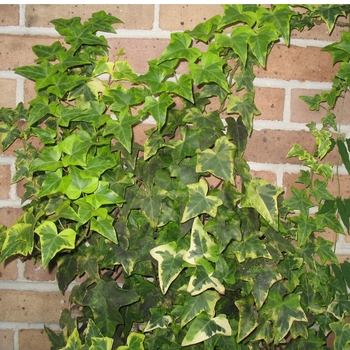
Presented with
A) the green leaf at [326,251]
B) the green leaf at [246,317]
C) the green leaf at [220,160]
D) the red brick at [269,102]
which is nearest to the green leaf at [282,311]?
the green leaf at [246,317]

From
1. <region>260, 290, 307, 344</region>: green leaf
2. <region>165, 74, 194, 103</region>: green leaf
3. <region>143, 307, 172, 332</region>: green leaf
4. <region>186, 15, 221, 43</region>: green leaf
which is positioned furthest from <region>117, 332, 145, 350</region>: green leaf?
<region>186, 15, 221, 43</region>: green leaf

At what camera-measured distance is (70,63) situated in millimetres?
759

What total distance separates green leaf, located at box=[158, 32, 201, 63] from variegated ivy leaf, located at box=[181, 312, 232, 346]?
0.45m

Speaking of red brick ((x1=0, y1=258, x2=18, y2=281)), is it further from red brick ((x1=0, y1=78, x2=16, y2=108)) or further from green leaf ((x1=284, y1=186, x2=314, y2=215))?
green leaf ((x1=284, y1=186, x2=314, y2=215))

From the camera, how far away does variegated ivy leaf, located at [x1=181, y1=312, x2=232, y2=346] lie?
741mm

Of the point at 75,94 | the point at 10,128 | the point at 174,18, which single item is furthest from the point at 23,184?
the point at 174,18

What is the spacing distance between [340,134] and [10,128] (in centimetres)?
67

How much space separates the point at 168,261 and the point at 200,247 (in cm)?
6

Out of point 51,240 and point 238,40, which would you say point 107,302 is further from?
point 238,40

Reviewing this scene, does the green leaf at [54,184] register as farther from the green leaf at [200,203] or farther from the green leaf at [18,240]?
the green leaf at [200,203]

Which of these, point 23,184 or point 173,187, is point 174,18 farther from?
point 23,184

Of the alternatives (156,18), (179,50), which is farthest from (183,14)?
(179,50)

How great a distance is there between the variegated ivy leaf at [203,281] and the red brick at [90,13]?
0.49 meters

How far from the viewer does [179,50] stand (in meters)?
0.74
